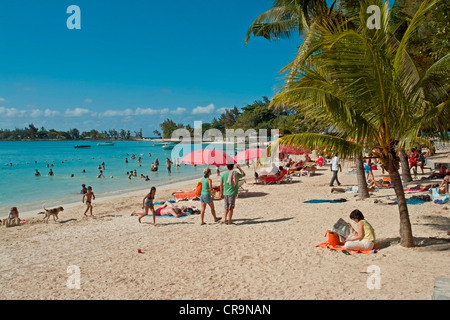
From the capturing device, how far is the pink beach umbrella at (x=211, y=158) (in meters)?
14.6

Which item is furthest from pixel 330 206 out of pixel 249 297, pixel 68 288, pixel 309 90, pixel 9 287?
pixel 9 287

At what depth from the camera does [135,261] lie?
6.30 meters

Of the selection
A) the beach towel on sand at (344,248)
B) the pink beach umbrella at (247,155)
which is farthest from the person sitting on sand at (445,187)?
the pink beach umbrella at (247,155)

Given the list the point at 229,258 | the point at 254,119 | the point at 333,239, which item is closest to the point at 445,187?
the point at 333,239

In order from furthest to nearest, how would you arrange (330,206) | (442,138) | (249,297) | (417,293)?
(330,206) < (442,138) < (249,297) < (417,293)

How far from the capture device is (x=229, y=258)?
6.16 metres

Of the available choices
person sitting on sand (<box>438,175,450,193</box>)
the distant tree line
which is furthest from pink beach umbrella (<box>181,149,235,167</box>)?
the distant tree line

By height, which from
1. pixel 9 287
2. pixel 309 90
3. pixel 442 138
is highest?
pixel 309 90

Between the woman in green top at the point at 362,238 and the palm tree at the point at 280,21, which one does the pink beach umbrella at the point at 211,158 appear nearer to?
the palm tree at the point at 280,21

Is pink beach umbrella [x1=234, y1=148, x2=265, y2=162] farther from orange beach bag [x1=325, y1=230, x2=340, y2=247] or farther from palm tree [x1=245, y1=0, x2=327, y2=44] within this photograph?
orange beach bag [x1=325, y1=230, x2=340, y2=247]

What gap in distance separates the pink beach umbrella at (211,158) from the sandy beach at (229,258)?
4.45m

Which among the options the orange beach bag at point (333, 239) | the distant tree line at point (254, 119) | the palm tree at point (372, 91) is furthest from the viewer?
the distant tree line at point (254, 119)

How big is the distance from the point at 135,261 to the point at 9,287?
1.97 meters
